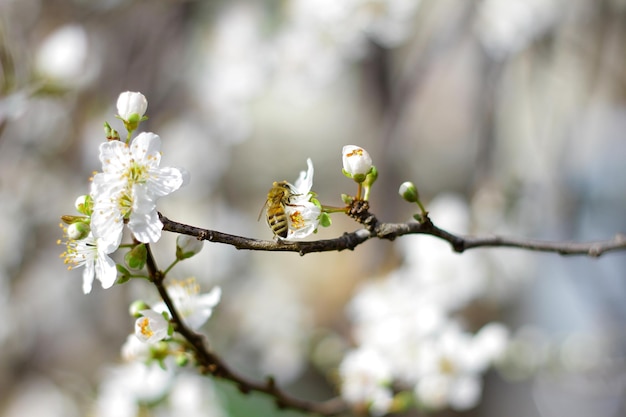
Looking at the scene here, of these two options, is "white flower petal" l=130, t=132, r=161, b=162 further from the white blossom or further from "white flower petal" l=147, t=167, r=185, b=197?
the white blossom

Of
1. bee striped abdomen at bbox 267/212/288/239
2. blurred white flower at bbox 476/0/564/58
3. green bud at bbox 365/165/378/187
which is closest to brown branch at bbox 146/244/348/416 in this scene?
bee striped abdomen at bbox 267/212/288/239

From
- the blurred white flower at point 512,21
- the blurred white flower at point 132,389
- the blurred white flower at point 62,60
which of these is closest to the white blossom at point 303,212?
the blurred white flower at point 132,389

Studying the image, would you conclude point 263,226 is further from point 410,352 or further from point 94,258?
point 94,258

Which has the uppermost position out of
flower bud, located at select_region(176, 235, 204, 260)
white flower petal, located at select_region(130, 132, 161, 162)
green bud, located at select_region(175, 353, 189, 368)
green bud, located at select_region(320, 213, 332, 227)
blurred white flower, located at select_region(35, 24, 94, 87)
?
blurred white flower, located at select_region(35, 24, 94, 87)

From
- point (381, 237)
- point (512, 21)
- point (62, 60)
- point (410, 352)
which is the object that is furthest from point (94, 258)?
point (512, 21)

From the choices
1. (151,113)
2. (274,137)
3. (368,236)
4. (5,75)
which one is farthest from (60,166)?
(274,137)

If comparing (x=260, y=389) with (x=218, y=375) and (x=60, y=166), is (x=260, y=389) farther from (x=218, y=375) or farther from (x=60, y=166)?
(x=60, y=166)
